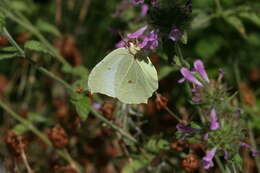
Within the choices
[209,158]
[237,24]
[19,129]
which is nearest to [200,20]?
[237,24]

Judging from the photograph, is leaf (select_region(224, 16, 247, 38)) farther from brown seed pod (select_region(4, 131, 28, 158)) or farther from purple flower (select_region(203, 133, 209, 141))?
brown seed pod (select_region(4, 131, 28, 158))

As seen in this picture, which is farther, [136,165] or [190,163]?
[136,165]

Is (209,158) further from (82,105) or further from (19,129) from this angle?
(19,129)

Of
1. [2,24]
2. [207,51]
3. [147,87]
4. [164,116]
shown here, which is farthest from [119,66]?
[207,51]

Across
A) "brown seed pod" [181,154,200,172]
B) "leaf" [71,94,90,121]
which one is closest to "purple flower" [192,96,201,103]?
"brown seed pod" [181,154,200,172]

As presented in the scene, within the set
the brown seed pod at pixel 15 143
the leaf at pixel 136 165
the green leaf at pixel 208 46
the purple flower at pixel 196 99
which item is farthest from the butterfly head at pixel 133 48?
the green leaf at pixel 208 46

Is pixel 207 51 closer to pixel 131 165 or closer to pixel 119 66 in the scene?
pixel 131 165

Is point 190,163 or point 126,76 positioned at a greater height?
point 126,76

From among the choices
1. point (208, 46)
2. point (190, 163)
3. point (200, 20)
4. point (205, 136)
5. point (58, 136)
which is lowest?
point (190, 163)
